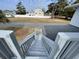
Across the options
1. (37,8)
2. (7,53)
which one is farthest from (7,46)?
(37,8)

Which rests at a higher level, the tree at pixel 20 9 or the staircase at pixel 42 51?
the staircase at pixel 42 51

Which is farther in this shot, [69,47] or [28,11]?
[28,11]

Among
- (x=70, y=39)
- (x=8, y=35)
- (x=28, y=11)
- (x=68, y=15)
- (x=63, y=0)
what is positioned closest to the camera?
(x=70, y=39)

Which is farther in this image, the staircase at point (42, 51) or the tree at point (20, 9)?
the tree at point (20, 9)

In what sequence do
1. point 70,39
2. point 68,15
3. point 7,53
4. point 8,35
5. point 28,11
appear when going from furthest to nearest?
point 28,11, point 68,15, point 7,53, point 8,35, point 70,39

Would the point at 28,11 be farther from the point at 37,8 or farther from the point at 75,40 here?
the point at 75,40

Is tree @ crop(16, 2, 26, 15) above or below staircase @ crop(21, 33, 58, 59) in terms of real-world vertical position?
below

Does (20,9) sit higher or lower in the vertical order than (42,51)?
lower

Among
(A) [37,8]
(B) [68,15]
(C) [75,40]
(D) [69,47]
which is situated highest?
(C) [75,40]

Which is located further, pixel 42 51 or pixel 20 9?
pixel 20 9

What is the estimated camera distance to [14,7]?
39.2 metres

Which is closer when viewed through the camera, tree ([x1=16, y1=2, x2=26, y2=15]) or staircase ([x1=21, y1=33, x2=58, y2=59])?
staircase ([x1=21, y1=33, x2=58, y2=59])

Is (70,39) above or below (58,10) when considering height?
above

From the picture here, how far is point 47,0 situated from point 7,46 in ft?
127
